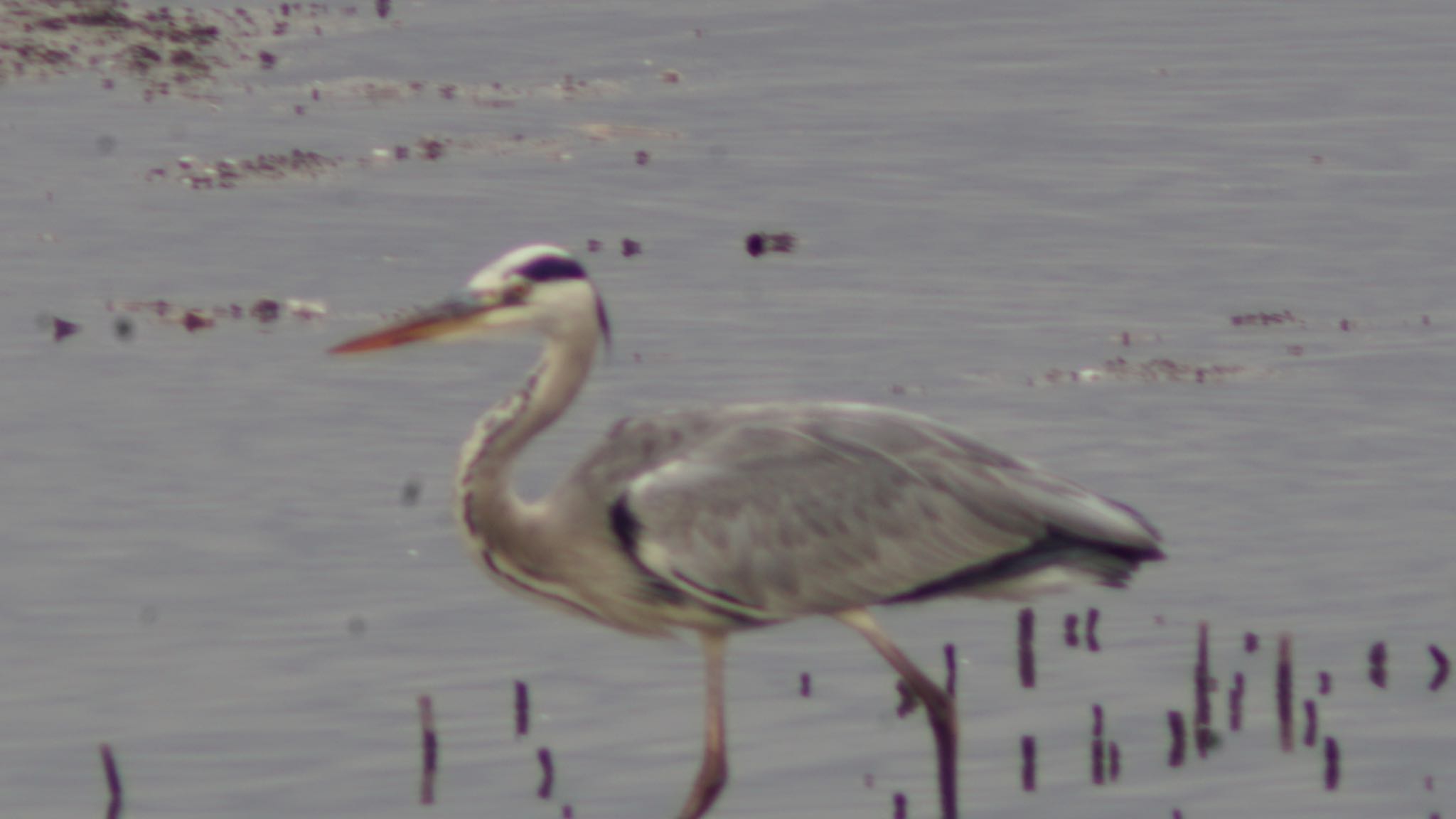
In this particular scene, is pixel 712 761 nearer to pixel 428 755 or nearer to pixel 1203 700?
pixel 428 755

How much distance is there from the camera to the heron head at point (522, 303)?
9305mm

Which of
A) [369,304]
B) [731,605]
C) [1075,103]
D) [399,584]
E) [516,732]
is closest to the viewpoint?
[731,605]

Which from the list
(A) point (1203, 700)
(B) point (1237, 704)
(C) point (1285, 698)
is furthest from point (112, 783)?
(C) point (1285, 698)

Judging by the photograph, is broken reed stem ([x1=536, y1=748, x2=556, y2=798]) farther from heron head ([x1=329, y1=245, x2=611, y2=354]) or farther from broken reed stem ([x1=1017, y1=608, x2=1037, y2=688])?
broken reed stem ([x1=1017, y1=608, x2=1037, y2=688])

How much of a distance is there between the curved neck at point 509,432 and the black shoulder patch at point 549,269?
0.20 metres

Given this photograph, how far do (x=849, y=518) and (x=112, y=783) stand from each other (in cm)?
234

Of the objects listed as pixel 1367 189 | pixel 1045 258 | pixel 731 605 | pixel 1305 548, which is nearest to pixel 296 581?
pixel 731 605

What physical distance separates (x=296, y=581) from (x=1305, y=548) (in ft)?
13.0

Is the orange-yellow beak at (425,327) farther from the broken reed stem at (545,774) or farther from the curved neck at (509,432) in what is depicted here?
the broken reed stem at (545,774)

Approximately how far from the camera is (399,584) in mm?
12242

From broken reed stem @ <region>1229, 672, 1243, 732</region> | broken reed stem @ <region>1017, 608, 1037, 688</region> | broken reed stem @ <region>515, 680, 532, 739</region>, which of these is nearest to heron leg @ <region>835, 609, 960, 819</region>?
broken reed stem @ <region>1229, 672, 1243, 732</region>

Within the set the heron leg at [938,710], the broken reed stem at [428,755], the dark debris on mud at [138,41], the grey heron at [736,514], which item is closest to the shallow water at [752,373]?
the broken reed stem at [428,755]

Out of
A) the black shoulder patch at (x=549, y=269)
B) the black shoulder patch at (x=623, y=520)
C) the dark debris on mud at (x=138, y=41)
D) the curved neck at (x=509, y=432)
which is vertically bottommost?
the black shoulder patch at (x=623, y=520)

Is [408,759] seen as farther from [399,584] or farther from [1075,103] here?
[1075,103]
